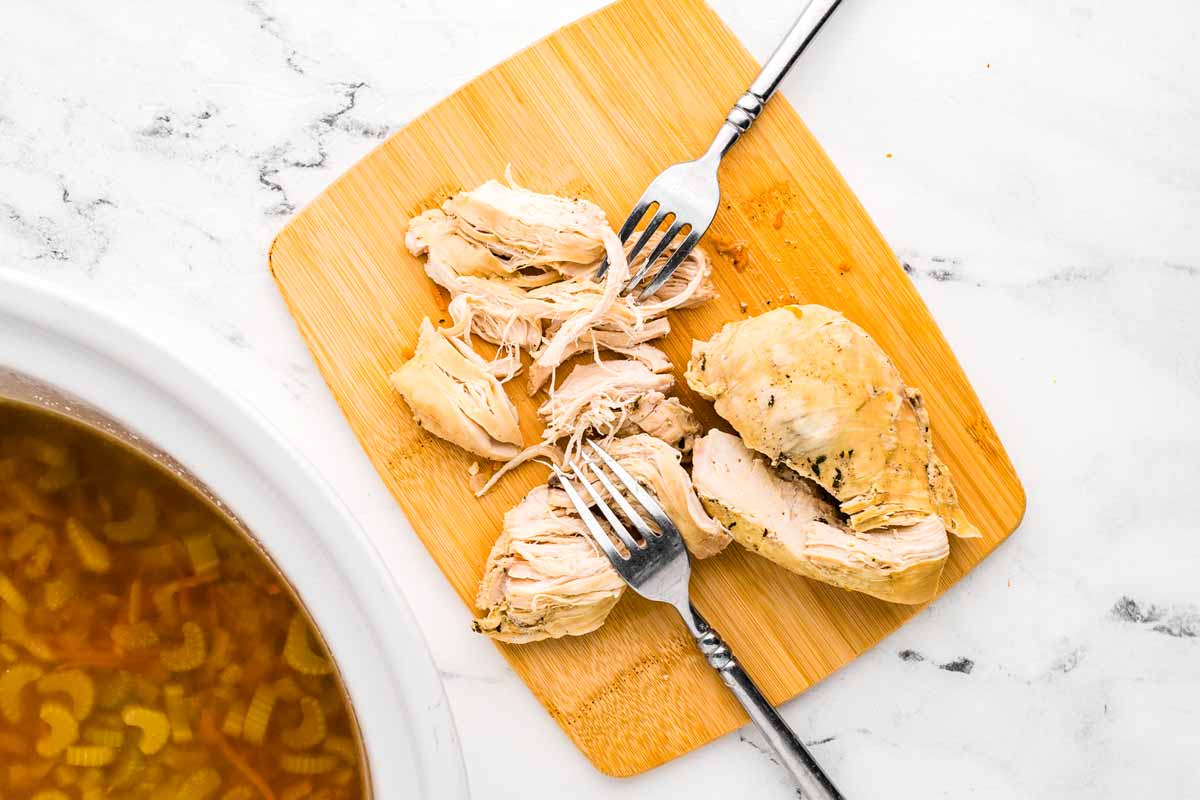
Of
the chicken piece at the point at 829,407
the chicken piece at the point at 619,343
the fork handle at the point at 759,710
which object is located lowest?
the fork handle at the point at 759,710

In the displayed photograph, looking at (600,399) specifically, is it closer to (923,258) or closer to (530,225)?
(530,225)

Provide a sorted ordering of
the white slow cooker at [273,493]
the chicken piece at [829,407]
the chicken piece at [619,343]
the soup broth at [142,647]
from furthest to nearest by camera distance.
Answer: the chicken piece at [619,343], the chicken piece at [829,407], the soup broth at [142,647], the white slow cooker at [273,493]

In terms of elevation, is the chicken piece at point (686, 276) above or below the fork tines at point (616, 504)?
above

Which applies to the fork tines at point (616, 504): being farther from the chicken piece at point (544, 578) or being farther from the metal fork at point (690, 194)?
the metal fork at point (690, 194)

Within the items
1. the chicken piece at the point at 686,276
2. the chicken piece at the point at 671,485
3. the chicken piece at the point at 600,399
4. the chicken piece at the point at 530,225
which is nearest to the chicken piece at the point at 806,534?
the chicken piece at the point at 671,485

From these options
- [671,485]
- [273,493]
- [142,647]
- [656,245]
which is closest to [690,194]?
[656,245]

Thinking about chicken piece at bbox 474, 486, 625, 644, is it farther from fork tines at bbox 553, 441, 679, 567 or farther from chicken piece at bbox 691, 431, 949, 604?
chicken piece at bbox 691, 431, 949, 604

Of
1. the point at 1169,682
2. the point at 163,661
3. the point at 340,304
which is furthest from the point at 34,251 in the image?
the point at 1169,682
